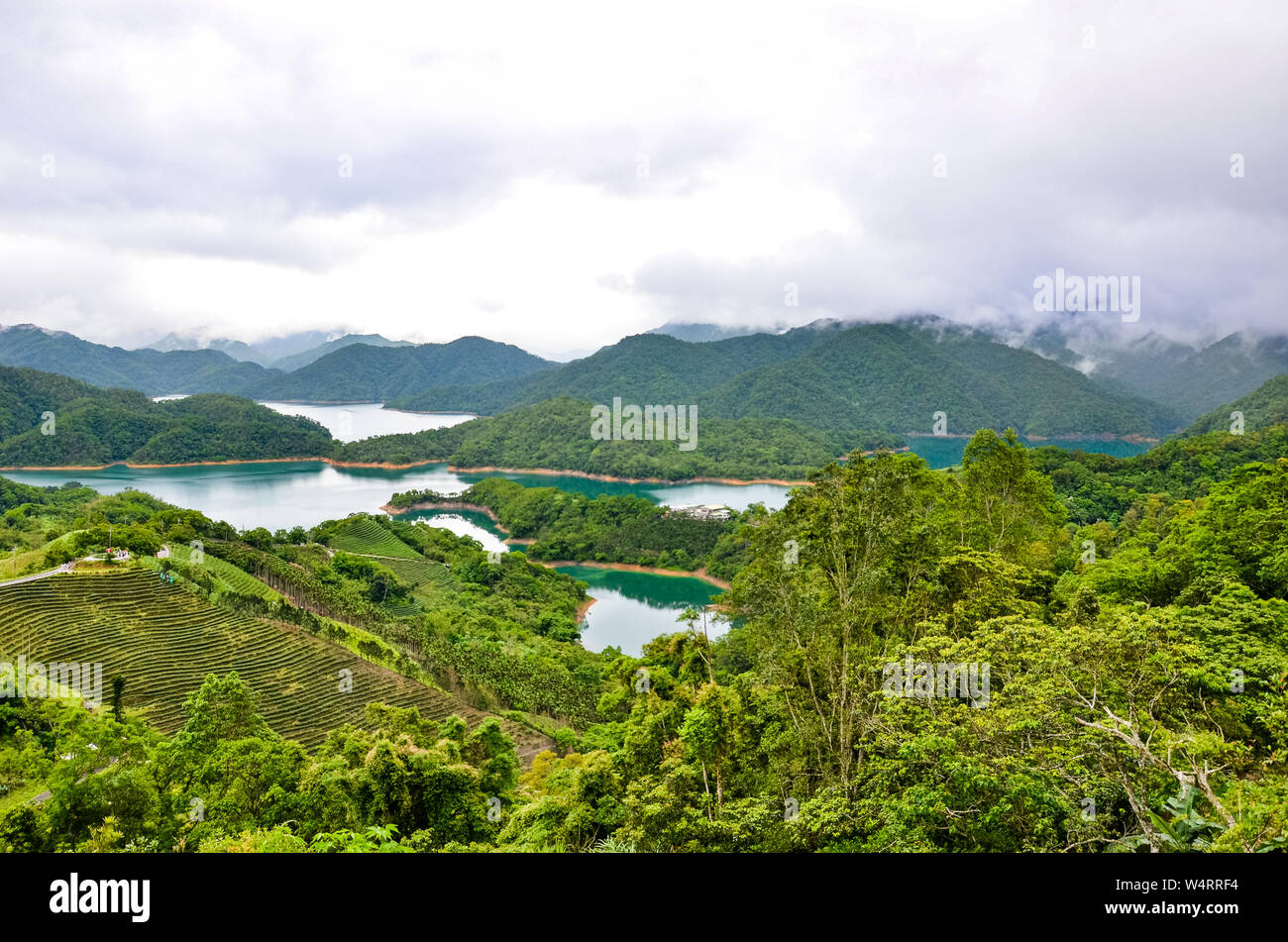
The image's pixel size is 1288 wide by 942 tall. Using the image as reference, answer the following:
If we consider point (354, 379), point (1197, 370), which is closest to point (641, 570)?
point (1197, 370)

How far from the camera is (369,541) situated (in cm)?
3953

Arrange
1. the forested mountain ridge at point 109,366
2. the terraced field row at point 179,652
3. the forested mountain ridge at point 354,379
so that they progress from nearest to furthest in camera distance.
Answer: the terraced field row at point 179,652 < the forested mountain ridge at point 354,379 < the forested mountain ridge at point 109,366

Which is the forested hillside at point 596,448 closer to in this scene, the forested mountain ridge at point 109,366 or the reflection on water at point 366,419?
the reflection on water at point 366,419

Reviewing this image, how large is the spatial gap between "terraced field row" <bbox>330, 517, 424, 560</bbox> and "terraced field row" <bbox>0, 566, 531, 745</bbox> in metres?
17.7

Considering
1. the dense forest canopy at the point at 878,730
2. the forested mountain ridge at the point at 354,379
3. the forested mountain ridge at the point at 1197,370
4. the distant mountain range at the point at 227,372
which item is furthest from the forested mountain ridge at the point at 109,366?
the forested mountain ridge at the point at 1197,370

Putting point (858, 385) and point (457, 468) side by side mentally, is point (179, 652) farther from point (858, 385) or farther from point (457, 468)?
point (858, 385)

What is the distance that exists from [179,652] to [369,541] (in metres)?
21.6

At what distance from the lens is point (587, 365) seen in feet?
488

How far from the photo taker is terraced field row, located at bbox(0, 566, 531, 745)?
54.9 feet

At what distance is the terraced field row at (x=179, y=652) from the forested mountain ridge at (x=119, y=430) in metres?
70.5

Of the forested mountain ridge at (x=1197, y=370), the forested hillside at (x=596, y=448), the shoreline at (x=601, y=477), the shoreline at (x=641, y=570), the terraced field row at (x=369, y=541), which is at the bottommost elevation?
the shoreline at (x=641, y=570)

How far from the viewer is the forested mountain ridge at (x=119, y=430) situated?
74812mm

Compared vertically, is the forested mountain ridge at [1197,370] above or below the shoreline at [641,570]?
above
